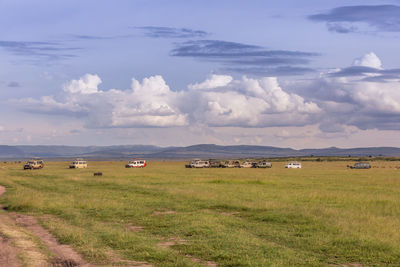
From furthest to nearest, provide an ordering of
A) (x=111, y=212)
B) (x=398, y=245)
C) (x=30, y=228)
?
(x=111, y=212)
(x=30, y=228)
(x=398, y=245)

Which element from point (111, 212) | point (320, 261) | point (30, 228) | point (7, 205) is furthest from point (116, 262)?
point (7, 205)

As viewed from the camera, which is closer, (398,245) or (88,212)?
(398,245)

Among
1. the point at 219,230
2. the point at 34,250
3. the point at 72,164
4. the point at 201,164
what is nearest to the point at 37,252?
the point at 34,250

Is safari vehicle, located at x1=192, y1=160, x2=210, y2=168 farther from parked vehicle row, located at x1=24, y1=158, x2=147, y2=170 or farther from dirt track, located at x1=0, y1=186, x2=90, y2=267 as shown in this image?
dirt track, located at x1=0, y1=186, x2=90, y2=267

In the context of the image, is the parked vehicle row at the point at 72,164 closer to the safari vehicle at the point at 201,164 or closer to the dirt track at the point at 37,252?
the safari vehicle at the point at 201,164

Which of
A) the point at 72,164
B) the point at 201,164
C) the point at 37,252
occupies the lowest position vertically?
the point at 201,164

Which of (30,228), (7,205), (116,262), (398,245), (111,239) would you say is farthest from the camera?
(7,205)

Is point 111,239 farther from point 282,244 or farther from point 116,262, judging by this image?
point 282,244

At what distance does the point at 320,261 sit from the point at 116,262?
19.6ft

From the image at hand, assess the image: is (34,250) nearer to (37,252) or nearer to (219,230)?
(37,252)

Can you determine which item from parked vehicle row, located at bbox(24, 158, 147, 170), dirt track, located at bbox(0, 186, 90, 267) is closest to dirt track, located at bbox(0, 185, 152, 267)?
dirt track, located at bbox(0, 186, 90, 267)

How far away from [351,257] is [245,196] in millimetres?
19892

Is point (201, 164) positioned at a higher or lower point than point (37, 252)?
lower

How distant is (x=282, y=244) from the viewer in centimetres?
1769
